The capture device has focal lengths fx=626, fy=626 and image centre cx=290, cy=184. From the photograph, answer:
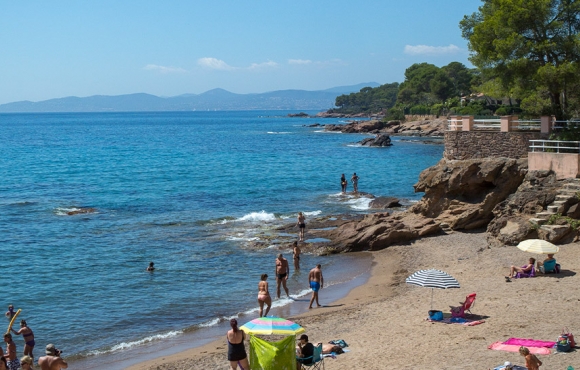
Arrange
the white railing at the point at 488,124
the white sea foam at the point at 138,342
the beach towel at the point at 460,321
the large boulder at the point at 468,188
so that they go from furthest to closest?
the white railing at the point at 488,124
the large boulder at the point at 468,188
the white sea foam at the point at 138,342
the beach towel at the point at 460,321

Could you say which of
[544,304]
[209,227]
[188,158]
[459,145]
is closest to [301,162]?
[188,158]

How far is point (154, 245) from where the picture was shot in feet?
91.4

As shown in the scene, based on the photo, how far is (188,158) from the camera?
73188 mm

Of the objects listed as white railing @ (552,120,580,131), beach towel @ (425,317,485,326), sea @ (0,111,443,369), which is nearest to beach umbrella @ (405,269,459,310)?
beach towel @ (425,317,485,326)

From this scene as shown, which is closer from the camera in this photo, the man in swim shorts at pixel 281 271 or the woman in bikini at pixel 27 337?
the woman in bikini at pixel 27 337

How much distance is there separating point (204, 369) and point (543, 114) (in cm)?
1980

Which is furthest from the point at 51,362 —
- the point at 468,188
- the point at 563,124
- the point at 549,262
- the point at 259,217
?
the point at 259,217

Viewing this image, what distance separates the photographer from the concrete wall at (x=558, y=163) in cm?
2219

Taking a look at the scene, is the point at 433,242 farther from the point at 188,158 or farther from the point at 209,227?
the point at 188,158

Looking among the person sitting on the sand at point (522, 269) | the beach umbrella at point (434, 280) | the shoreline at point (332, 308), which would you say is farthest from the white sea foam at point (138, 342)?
the person sitting on the sand at point (522, 269)

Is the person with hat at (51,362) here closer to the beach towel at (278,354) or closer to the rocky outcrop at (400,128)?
the beach towel at (278,354)

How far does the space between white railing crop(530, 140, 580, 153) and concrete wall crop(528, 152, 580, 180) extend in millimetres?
315

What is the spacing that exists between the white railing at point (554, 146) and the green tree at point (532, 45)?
2.50m

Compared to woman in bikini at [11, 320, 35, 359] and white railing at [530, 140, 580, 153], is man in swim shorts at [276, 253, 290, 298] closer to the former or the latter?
woman in bikini at [11, 320, 35, 359]
